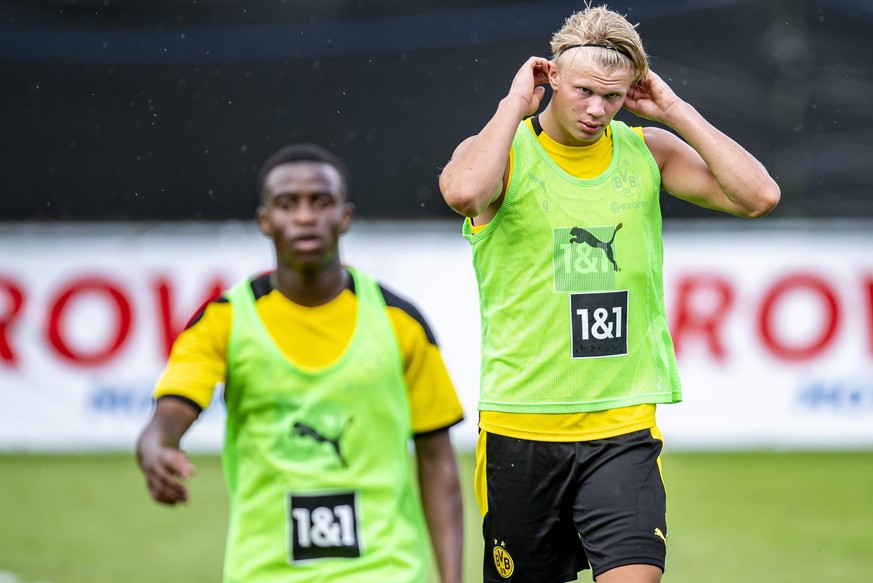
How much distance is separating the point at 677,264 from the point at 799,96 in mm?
1683

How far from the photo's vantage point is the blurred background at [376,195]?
1141cm

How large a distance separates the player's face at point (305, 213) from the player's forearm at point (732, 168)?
173cm

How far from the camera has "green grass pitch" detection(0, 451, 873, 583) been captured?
8164mm

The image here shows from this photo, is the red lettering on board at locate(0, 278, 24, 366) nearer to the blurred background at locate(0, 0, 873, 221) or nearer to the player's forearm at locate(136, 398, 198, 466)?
the blurred background at locate(0, 0, 873, 221)

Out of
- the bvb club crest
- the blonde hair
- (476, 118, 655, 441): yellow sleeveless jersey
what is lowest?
the bvb club crest

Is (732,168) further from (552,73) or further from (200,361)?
(200,361)

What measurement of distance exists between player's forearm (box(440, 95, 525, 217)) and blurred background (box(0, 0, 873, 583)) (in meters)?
6.33

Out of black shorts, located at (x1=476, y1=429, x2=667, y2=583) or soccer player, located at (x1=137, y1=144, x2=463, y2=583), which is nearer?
soccer player, located at (x1=137, y1=144, x2=463, y2=583)

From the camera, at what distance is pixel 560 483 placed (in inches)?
203

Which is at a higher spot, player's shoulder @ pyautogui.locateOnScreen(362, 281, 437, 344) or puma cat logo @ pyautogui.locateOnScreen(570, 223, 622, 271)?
puma cat logo @ pyautogui.locateOnScreen(570, 223, 622, 271)

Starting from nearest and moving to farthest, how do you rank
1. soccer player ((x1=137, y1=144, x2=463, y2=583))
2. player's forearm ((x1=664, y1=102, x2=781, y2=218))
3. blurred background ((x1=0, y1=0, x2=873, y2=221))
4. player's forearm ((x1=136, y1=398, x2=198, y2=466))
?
1. player's forearm ((x1=136, y1=398, x2=198, y2=466))
2. soccer player ((x1=137, y1=144, x2=463, y2=583))
3. player's forearm ((x1=664, y1=102, x2=781, y2=218))
4. blurred background ((x1=0, y1=0, x2=873, y2=221))

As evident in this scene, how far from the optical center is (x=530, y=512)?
5211 mm

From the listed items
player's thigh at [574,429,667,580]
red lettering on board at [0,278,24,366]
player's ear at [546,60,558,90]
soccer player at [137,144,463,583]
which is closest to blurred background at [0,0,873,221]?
red lettering on board at [0,278,24,366]

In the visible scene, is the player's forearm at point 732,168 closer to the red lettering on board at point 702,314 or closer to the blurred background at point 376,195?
the blurred background at point 376,195
